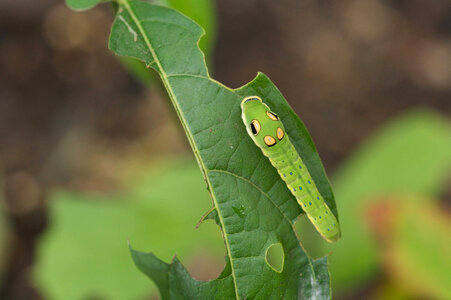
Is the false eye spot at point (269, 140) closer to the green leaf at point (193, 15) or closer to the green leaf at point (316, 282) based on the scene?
the green leaf at point (316, 282)

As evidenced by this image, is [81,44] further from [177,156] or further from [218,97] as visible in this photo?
[218,97]

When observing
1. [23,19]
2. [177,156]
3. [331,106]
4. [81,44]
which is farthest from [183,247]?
[23,19]

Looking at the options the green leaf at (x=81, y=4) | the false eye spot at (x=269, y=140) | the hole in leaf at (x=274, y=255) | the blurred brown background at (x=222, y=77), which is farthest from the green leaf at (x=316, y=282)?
the blurred brown background at (x=222, y=77)

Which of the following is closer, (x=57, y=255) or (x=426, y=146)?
(x=57, y=255)

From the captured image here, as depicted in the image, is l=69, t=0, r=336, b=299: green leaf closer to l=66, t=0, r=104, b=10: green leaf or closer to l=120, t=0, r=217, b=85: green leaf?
l=66, t=0, r=104, b=10: green leaf

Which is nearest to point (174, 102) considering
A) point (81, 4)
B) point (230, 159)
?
point (230, 159)
